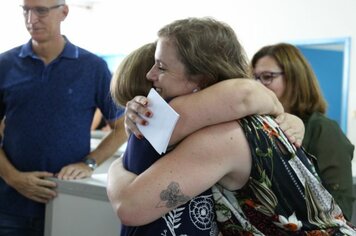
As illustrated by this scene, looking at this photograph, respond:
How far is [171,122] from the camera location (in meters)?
0.97

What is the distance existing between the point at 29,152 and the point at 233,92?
111 centimetres

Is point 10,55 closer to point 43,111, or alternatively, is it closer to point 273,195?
point 43,111

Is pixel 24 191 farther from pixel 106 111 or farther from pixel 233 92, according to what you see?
pixel 233 92

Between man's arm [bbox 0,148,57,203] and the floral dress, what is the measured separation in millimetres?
838

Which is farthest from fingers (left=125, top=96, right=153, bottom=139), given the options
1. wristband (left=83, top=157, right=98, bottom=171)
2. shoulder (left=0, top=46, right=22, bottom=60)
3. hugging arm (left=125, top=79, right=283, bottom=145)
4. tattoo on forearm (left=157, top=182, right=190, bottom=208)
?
shoulder (left=0, top=46, right=22, bottom=60)

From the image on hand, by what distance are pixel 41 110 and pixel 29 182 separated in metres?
0.28

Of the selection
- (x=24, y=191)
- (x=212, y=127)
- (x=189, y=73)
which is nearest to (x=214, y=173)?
(x=212, y=127)

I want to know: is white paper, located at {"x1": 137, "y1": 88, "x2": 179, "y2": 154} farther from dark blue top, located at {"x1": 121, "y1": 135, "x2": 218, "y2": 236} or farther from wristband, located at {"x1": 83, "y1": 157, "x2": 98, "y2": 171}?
wristband, located at {"x1": 83, "y1": 157, "x2": 98, "y2": 171}

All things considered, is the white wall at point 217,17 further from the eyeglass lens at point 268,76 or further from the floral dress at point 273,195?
the floral dress at point 273,195

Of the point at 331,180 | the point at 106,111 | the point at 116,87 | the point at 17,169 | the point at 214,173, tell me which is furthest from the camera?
the point at 106,111

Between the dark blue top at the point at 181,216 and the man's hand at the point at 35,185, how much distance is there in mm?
726

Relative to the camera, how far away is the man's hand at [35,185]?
5.50 feet

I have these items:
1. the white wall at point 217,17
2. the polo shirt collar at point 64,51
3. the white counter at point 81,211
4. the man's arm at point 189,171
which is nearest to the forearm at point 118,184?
the man's arm at point 189,171

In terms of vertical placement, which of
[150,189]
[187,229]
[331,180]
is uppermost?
[150,189]
